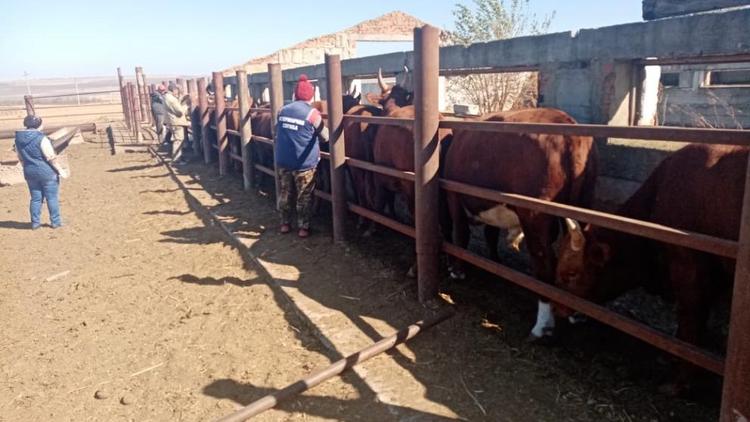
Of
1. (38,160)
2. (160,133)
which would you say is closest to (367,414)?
(38,160)

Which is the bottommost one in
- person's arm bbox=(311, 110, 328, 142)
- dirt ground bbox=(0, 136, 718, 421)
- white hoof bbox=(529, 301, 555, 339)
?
dirt ground bbox=(0, 136, 718, 421)

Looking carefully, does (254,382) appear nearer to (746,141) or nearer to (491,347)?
(491,347)

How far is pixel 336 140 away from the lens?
18.5 feet

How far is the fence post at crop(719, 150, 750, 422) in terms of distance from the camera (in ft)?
6.76

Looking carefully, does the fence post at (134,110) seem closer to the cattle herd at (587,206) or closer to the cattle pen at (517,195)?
the cattle pen at (517,195)

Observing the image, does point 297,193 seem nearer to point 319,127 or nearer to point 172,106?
point 319,127

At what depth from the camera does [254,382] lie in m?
3.41

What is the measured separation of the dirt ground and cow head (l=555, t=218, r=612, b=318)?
1.40 ft

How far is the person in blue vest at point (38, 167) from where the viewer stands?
7527 mm

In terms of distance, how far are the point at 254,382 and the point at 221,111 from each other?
7.70m

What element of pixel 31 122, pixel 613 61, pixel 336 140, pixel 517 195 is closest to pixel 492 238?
pixel 517 195

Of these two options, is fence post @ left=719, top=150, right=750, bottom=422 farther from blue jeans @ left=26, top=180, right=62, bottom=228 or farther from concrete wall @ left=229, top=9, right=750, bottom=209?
blue jeans @ left=26, top=180, right=62, bottom=228

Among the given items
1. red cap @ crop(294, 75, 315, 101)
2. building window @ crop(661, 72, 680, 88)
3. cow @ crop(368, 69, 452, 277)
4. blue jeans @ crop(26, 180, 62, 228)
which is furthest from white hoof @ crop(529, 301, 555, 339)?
building window @ crop(661, 72, 680, 88)

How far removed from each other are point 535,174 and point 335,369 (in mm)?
1792
